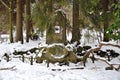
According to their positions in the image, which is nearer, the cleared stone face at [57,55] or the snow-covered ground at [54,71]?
the snow-covered ground at [54,71]

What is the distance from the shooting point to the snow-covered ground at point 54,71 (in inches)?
655

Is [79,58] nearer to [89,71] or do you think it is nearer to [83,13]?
[89,71]

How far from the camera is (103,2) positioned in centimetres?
2553

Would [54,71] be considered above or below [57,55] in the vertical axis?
below

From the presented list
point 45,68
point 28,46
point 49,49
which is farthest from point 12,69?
point 28,46

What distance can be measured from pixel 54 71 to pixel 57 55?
2829 mm

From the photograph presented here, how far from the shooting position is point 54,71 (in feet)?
59.5

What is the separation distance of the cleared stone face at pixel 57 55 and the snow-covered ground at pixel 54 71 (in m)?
0.51

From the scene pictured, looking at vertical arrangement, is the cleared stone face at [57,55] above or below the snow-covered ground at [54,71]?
above

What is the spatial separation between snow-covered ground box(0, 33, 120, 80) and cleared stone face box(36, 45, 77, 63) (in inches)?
20.2

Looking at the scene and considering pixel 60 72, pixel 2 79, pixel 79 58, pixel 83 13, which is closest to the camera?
pixel 2 79

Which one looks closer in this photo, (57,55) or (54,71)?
(54,71)

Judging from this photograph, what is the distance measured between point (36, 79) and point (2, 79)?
6.58 feet

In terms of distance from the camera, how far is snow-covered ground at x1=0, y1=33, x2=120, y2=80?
1662 centimetres
